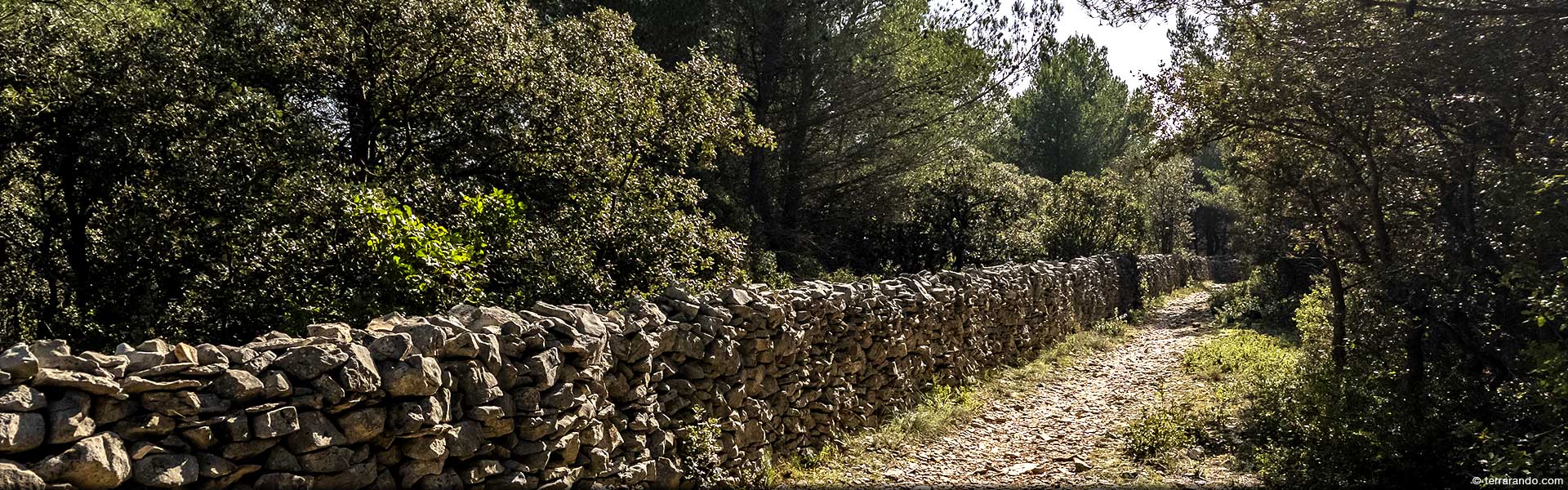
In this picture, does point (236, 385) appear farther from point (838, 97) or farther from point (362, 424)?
point (838, 97)

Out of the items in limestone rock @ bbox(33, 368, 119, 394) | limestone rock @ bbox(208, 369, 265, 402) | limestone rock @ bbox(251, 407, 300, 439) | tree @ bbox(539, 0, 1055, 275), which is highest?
tree @ bbox(539, 0, 1055, 275)

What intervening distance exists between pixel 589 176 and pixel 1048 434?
5.34 meters

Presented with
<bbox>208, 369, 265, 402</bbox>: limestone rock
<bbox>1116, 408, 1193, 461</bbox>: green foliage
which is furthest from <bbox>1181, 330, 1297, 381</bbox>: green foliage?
<bbox>208, 369, 265, 402</bbox>: limestone rock

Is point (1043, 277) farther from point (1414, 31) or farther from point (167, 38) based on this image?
point (167, 38)

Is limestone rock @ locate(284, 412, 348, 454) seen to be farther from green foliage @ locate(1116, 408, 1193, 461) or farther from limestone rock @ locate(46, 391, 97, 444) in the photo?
green foliage @ locate(1116, 408, 1193, 461)

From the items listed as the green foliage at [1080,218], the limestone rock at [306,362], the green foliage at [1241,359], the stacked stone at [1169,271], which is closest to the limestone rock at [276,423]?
the limestone rock at [306,362]

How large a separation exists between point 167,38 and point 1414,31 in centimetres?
965

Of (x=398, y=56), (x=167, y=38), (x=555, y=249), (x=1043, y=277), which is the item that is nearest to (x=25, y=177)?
(x=167, y=38)

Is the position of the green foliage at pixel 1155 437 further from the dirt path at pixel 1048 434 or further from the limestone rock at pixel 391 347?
the limestone rock at pixel 391 347

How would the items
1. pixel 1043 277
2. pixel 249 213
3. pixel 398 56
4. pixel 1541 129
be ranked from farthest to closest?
1. pixel 1043 277
2. pixel 398 56
3. pixel 249 213
4. pixel 1541 129

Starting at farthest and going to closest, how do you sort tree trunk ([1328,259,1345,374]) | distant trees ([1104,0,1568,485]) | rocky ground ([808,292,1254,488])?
1. tree trunk ([1328,259,1345,374])
2. rocky ground ([808,292,1254,488])
3. distant trees ([1104,0,1568,485])

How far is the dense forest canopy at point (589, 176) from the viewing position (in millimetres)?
5621

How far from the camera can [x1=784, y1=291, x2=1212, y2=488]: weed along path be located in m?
6.77

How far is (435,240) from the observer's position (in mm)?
6113
